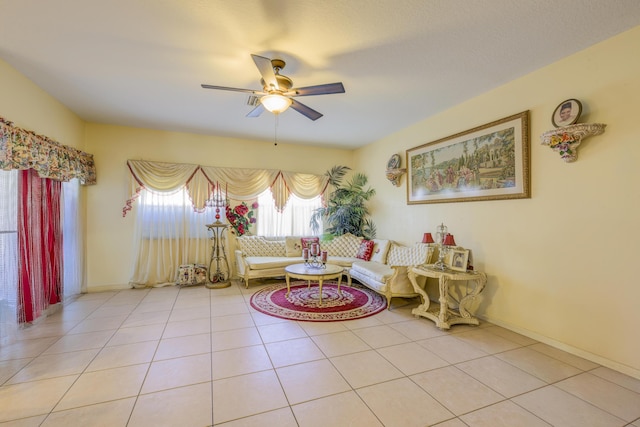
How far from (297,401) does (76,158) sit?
437 centimetres

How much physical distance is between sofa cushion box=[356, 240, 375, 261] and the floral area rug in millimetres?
522

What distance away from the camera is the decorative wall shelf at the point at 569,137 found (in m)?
2.31

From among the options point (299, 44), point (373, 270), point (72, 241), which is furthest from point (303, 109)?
point (72, 241)

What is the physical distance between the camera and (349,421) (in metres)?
1.67

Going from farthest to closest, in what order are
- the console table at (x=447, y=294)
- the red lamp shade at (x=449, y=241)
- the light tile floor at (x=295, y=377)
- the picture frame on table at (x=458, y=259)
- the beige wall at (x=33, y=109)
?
the red lamp shade at (x=449, y=241), the picture frame on table at (x=458, y=259), the console table at (x=447, y=294), the beige wall at (x=33, y=109), the light tile floor at (x=295, y=377)

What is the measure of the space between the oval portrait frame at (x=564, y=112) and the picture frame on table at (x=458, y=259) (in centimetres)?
154

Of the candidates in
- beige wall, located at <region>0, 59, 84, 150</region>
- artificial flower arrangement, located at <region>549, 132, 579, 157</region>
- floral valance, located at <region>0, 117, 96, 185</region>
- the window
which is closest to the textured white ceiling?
beige wall, located at <region>0, 59, 84, 150</region>

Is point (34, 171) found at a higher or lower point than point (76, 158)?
lower

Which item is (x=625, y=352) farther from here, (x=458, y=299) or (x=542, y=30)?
(x=542, y=30)

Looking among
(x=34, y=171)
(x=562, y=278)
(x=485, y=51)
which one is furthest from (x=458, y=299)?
(x=34, y=171)

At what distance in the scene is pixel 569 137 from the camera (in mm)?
2412

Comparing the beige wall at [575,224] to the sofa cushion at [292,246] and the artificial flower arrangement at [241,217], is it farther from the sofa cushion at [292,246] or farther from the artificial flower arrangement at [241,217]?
the artificial flower arrangement at [241,217]

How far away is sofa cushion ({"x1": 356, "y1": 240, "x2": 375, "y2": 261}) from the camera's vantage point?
4.87 m

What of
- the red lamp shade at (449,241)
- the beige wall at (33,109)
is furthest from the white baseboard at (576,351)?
the beige wall at (33,109)
